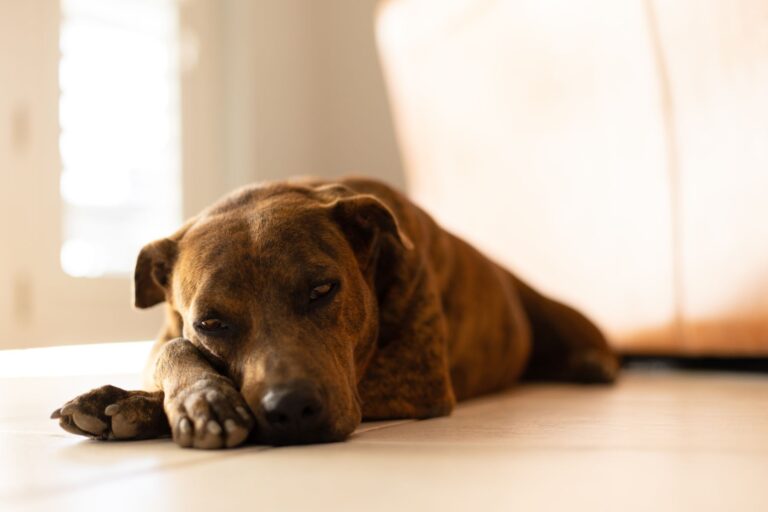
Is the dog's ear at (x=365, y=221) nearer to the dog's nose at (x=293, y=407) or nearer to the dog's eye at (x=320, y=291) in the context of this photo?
the dog's eye at (x=320, y=291)

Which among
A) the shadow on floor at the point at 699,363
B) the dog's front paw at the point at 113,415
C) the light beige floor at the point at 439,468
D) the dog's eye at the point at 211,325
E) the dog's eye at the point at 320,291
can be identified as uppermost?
the dog's eye at the point at 320,291

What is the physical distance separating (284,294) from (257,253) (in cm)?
12

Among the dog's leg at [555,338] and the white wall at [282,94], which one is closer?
the dog's leg at [555,338]

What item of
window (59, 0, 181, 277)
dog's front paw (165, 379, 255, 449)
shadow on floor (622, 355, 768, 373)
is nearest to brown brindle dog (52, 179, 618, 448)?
dog's front paw (165, 379, 255, 449)

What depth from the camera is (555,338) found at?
150 inches

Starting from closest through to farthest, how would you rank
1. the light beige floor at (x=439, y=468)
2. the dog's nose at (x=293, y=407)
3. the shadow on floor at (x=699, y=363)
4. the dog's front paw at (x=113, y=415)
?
the light beige floor at (x=439, y=468), the dog's nose at (x=293, y=407), the dog's front paw at (x=113, y=415), the shadow on floor at (x=699, y=363)

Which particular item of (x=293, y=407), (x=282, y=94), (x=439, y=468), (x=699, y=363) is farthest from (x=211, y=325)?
(x=282, y=94)

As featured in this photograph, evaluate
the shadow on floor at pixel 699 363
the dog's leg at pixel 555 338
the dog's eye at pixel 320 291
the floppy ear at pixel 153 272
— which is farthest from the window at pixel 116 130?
the dog's eye at pixel 320 291

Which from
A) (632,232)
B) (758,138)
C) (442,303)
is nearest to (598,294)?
(632,232)

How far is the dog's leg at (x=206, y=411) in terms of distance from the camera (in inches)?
70.6

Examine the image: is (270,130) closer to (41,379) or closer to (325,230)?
(41,379)

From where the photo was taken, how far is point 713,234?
152 inches

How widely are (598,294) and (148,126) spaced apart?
104 inches

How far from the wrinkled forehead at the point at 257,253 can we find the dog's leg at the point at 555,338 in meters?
1.78
